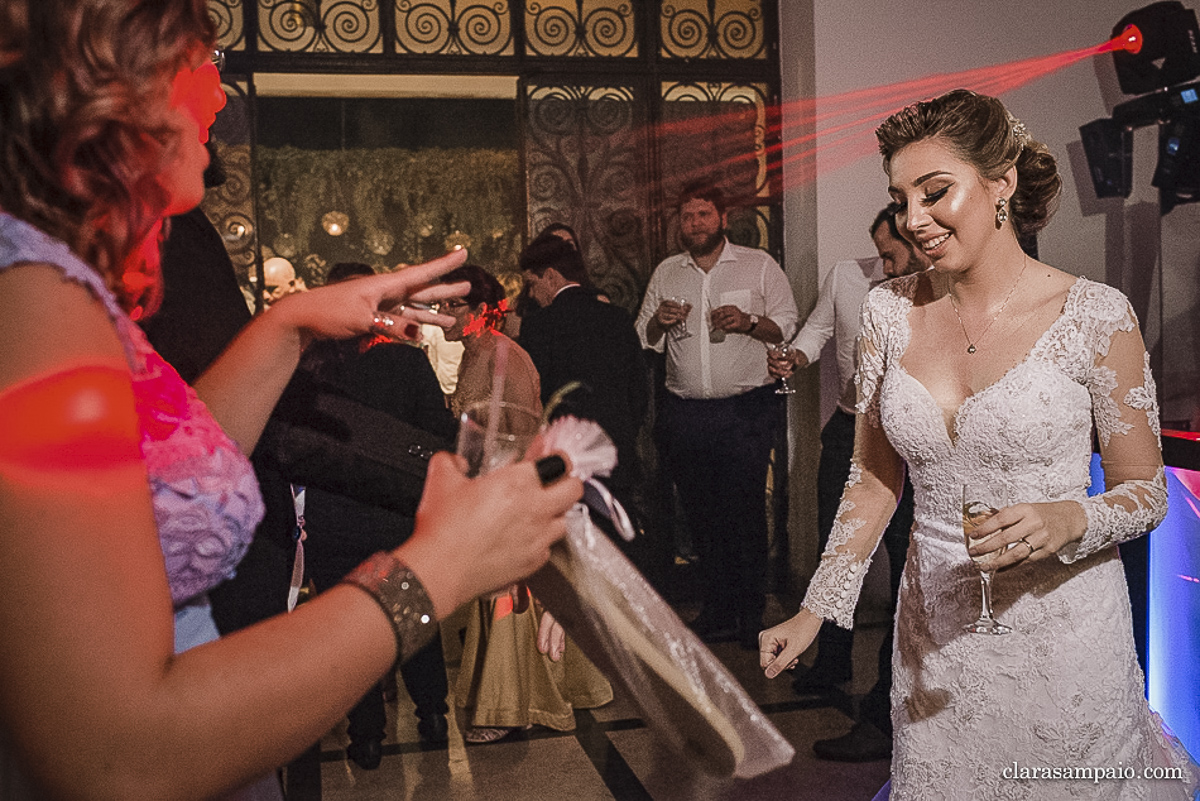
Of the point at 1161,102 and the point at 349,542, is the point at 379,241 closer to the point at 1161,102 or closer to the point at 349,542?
the point at 349,542

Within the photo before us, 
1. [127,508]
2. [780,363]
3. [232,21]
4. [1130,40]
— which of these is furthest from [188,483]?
[1130,40]

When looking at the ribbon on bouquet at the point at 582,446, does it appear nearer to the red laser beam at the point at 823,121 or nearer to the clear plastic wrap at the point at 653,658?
the clear plastic wrap at the point at 653,658

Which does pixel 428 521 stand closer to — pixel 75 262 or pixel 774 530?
pixel 75 262

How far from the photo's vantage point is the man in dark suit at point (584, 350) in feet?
13.8

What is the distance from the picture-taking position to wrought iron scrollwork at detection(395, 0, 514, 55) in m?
5.37

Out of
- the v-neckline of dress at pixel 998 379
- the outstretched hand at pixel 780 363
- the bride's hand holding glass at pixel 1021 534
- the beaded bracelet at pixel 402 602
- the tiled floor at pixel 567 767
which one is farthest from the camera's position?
the outstretched hand at pixel 780 363

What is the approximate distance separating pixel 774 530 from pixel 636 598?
15.3ft

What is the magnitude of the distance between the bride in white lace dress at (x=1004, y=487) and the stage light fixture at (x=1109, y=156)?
3.71 metres

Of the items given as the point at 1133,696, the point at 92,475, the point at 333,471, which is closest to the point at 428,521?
the point at 92,475

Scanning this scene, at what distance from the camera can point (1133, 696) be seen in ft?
5.96

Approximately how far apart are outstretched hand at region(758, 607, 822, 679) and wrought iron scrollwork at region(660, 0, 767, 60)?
4.44 m

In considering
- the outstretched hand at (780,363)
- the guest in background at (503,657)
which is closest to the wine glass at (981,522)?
the guest in background at (503,657)

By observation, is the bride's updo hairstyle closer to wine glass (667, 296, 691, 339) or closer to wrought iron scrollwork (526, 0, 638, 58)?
wine glass (667, 296, 691, 339)

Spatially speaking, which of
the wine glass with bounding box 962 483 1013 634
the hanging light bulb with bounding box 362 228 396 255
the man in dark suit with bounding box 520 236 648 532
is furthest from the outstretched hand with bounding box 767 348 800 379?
the hanging light bulb with bounding box 362 228 396 255
